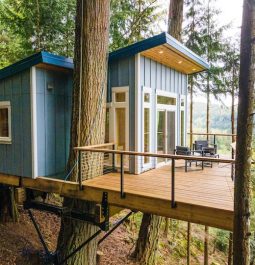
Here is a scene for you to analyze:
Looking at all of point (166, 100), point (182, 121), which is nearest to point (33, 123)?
point (166, 100)

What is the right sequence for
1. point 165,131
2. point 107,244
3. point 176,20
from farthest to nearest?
point 176,20 < point 107,244 < point 165,131

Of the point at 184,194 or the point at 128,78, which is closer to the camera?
the point at 184,194

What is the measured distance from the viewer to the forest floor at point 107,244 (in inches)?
246

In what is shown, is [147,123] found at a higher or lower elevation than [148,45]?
lower

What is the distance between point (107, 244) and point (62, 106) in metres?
4.67

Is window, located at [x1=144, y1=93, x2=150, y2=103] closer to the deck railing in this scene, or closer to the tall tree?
the deck railing

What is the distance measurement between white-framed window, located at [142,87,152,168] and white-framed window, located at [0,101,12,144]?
3236mm

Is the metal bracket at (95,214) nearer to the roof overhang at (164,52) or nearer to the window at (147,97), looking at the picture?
the window at (147,97)

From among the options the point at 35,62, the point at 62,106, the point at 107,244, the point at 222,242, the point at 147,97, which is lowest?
the point at 222,242

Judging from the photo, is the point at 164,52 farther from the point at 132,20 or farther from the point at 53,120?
the point at 132,20

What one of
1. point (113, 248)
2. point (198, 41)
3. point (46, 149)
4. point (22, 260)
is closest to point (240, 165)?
point (46, 149)

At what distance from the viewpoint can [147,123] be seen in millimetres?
6633

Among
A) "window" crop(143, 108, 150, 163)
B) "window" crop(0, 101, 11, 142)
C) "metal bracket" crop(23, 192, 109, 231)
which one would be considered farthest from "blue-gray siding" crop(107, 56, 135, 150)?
"window" crop(0, 101, 11, 142)

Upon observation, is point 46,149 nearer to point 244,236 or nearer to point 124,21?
point 244,236
